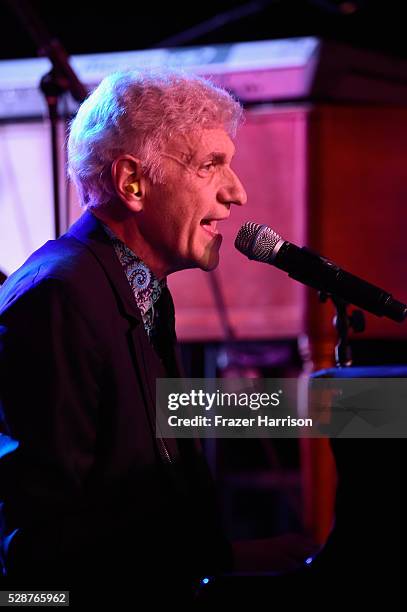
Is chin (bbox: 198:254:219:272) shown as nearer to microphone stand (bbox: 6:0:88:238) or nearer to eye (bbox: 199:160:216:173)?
eye (bbox: 199:160:216:173)

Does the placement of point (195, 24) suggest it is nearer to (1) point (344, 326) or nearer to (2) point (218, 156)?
(2) point (218, 156)

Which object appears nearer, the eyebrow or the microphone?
the microphone

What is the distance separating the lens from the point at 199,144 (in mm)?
1565

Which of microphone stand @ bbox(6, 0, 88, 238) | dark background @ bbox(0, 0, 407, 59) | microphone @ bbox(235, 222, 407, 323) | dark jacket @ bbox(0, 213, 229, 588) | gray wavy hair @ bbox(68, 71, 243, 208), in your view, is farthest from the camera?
dark background @ bbox(0, 0, 407, 59)

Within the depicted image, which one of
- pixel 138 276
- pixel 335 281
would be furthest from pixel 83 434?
pixel 335 281

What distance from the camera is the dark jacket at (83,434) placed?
124 centimetres

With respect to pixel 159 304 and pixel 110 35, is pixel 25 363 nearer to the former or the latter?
pixel 159 304

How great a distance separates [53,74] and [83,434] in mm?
1118

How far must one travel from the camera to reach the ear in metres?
1.55

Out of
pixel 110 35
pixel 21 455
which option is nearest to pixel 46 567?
pixel 21 455

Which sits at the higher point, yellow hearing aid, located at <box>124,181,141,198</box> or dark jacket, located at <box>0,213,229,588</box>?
yellow hearing aid, located at <box>124,181,141,198</box>

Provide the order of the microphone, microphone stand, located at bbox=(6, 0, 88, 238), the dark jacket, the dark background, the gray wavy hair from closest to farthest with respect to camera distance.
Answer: the dark jacket → the microphone → the gray wavy hair → microphone stand, located at bbox=(6, 0, 88, 238) → the dark background

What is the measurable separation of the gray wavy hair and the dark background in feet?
8.19

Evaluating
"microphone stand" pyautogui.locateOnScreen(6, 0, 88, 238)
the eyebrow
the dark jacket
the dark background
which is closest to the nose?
the eyebrow
